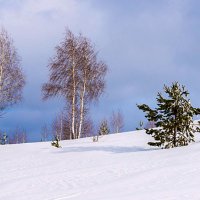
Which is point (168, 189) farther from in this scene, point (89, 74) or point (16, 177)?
point (89, 74)

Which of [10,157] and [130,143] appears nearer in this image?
[10,157]

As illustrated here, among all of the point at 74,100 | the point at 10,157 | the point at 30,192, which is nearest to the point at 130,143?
the point at 10,157

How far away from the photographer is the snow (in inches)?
247

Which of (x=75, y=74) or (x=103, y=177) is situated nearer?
(x=103, y=177)

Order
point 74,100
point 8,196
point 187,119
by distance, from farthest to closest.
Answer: point 74,100 < point 187,119 < point 8,196

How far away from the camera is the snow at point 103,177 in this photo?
6.27m

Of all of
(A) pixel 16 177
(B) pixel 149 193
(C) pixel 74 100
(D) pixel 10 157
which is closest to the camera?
(B) pixel 149 193

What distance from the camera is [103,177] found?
8.30m

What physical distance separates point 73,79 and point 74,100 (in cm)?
129

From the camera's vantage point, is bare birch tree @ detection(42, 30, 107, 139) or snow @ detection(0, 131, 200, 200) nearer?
snow @ detection(0, 131, 200, 200)

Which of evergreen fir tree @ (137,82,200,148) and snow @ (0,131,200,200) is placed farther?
evergreen fir tree @ (137,82,200,148)

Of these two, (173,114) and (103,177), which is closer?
(103,177)

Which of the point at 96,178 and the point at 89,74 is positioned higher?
the point at 89,74

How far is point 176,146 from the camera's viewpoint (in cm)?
1300
